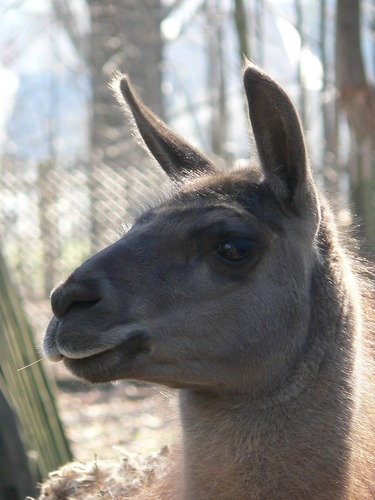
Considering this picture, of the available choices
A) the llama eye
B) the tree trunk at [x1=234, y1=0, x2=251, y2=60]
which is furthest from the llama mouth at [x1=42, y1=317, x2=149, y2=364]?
the tree trunk at [x1=234, y1=0, x2=251, y2=60]

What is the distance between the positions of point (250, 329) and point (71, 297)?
2.43ft

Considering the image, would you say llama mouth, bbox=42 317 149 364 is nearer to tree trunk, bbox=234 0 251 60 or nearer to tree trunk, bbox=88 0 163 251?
tree trunk, bbox=234 0 251 60

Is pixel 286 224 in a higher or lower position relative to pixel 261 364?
higher

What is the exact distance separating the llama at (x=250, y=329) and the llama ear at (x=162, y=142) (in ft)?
1.41

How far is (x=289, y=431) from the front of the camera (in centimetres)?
338

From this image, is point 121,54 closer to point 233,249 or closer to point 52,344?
point 233,249

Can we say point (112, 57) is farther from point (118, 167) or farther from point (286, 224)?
point (286, 224)

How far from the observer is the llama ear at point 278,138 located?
333 centimetres

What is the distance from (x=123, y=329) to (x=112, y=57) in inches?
572

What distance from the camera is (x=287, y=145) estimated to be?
11.3 ft

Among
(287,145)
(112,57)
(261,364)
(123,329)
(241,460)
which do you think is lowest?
(241,460)

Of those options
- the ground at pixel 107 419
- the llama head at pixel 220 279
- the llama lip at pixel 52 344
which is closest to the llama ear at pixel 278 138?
the llama head at pixel 220 279

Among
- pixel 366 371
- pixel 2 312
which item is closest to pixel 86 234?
pixel 2 312

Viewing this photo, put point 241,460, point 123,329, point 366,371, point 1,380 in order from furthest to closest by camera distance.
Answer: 1. point 1,380
2. point 366,371
3. point 241,460
4. point 123,329
